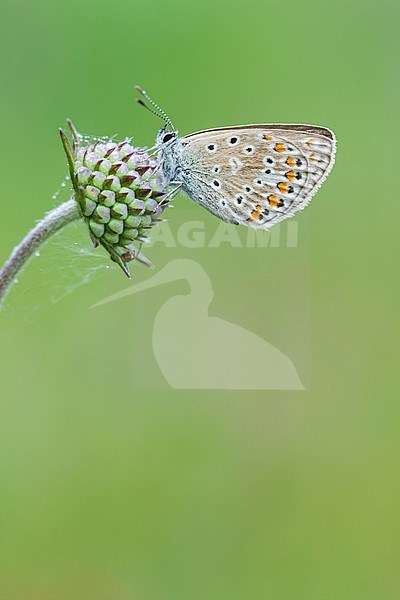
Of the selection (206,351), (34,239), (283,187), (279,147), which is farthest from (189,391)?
(34,239)

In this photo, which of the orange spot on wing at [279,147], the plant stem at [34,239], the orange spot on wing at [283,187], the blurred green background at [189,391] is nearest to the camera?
the plant stem at [34,239]

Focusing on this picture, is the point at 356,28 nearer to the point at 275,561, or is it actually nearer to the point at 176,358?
the point at 176,358

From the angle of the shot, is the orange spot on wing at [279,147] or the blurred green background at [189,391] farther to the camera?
the blurred green background at [189,391]

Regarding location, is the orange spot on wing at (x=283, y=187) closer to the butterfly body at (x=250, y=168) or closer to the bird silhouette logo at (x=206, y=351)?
the butterfly body at (x=250, y=168)

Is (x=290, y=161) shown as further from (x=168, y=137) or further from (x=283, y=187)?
(x=168, y=137)

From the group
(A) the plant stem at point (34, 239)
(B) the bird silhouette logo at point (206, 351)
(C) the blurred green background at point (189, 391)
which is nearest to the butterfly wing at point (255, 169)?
(A) the plant stem at point (34, 239)

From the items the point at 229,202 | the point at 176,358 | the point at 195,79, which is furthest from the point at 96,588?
the point at 195,79

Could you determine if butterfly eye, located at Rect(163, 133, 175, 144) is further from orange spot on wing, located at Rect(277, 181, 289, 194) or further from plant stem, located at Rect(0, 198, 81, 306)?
plant stem, located at Rect(0, 198, 81, 306)
